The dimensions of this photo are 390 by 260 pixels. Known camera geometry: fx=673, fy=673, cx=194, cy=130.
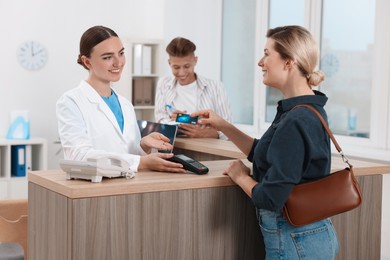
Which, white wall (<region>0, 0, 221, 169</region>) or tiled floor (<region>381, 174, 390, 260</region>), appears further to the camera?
white wall (<region>0, 0, 221, 169</region>)

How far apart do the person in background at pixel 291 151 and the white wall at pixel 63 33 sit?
15.9ft

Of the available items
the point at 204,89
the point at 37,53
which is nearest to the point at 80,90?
the point at 204,89

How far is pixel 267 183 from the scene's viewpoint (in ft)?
8.12

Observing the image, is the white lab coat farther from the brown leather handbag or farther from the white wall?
the white wall

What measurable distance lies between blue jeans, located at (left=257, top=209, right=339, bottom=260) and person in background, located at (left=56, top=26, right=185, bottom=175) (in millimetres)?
722

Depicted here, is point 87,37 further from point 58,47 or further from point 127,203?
point 58,47

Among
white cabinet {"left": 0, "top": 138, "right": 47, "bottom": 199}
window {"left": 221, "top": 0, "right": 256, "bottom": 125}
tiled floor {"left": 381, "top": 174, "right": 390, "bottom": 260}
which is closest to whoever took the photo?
tiled floor {"left": 381, "top": 174, "right": 390, "bottom": 260}

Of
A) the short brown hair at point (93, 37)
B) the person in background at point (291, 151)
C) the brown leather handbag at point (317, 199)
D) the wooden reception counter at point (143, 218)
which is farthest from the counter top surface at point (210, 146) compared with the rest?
the brown leather handbag at point (317, 199)

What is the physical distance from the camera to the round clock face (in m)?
7.04

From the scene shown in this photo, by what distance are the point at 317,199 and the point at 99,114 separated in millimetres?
1186

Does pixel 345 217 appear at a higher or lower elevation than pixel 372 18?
lower

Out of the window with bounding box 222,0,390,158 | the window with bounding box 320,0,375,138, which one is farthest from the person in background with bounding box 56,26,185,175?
the window with bounding box 320,0,375,138

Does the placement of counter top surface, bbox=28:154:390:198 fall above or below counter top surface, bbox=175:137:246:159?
below

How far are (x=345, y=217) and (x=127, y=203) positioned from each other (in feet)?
3.88
